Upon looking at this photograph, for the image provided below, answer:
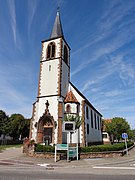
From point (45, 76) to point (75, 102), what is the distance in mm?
6807

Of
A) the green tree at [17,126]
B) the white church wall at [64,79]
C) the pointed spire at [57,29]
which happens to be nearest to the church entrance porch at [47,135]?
the white church wall at [64,79]

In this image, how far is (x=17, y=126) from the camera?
55000mm

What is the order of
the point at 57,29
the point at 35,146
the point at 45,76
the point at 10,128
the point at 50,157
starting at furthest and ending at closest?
the point at 10,128, the point at 57,29, the point at 45,76, the point at 35,146, the point at 50,157

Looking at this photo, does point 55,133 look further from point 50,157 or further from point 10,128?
point 10,128

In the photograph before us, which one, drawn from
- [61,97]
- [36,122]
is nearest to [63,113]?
[61,97]

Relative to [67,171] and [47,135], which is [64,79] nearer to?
[47,135]

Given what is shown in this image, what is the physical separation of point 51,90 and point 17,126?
33302 millimetres

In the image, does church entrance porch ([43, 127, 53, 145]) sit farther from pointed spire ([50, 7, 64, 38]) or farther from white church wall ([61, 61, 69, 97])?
pointed spire ([50, 7, 64, 38])

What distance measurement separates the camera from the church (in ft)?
81.7

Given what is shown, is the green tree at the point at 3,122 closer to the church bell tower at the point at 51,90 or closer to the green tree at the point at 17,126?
the green tree at the point at 17,126

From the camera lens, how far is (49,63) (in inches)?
1148

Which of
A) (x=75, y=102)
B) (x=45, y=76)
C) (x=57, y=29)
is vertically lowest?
(x=75, y=102)

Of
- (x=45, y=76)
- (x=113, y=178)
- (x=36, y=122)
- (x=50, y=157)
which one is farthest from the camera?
(x=45, y=76)

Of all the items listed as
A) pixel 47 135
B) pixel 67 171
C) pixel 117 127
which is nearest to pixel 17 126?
pixel 117 127
